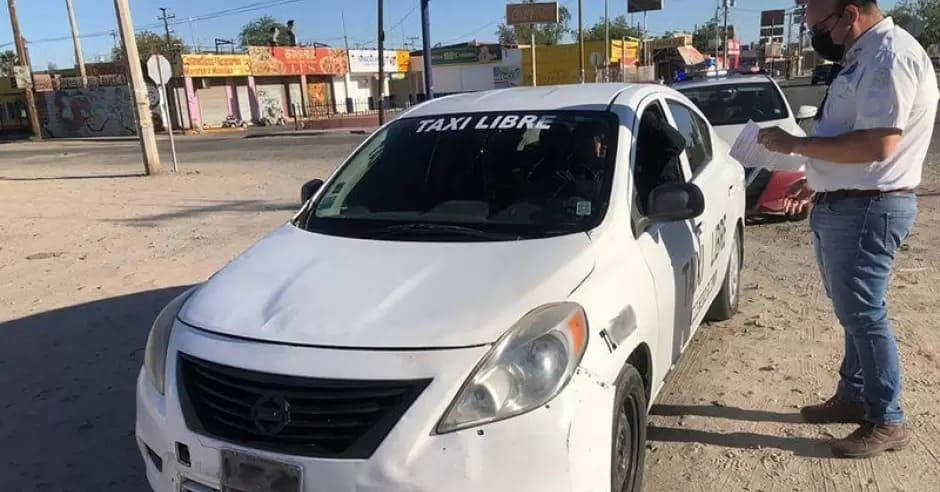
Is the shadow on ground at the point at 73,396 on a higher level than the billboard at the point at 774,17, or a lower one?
lower

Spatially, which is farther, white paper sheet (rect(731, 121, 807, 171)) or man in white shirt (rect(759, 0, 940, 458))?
white paper sheet (rect(731, 121, 807, 171))

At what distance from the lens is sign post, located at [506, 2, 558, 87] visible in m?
36.5

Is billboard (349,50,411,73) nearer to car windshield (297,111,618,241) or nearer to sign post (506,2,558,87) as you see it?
sign post (506,2,558,87)

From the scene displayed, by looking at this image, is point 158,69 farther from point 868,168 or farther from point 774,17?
point 774,17

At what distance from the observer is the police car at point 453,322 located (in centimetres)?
214

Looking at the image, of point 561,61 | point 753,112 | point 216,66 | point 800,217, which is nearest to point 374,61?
point 561,61

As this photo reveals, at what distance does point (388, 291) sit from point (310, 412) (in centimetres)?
54

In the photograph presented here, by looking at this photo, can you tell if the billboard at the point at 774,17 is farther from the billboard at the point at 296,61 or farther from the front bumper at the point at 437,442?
the front bumper at the point at 437,442

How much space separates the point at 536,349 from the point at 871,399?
184 cm

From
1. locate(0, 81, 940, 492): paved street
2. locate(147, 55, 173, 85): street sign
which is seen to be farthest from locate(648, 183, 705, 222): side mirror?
locate(147, 55, 173, 85): street sign

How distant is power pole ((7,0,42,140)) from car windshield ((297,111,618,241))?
145ft

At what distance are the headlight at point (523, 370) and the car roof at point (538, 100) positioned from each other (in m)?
1.53

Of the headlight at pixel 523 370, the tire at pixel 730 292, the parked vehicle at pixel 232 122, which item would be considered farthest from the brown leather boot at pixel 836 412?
the parked vehicle at pixel 232 122

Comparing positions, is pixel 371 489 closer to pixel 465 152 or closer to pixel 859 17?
pixel 465 152
